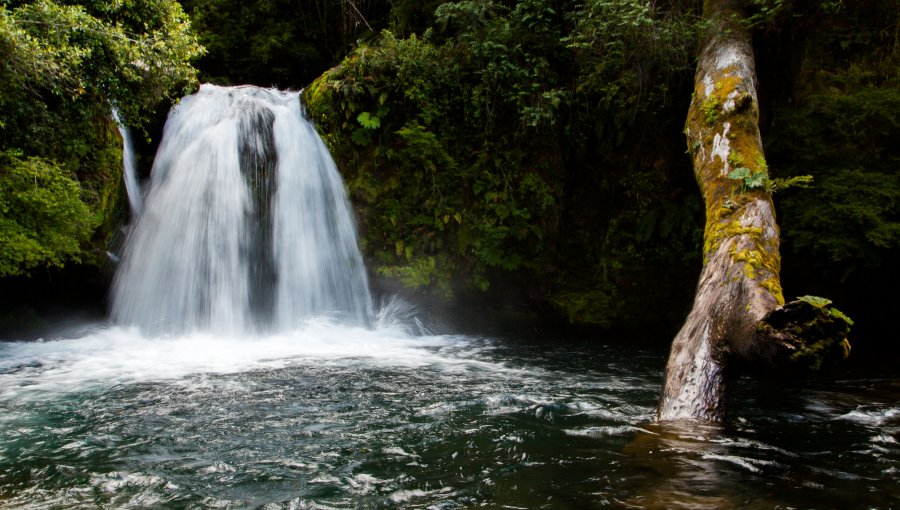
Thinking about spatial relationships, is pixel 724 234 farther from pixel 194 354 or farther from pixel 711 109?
pixel 194 354

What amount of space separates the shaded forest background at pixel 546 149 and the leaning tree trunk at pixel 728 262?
163 centimetres

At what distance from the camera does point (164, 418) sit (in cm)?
507

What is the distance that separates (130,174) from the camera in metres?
10.5

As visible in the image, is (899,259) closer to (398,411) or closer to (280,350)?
(398,411)

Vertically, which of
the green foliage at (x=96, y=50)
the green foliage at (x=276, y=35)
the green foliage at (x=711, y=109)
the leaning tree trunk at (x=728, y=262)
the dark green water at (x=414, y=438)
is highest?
the green foliage at (x=276, y=35)

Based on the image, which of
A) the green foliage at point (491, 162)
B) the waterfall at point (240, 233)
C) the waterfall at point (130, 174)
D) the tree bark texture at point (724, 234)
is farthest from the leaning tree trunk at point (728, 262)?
the waterfall at point (130, 174)

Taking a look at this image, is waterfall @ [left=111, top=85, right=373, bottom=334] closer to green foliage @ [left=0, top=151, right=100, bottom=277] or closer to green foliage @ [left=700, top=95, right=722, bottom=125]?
green foliage @ [left=0, top=151, right=100, bottom=277]

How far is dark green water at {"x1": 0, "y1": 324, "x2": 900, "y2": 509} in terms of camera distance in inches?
135

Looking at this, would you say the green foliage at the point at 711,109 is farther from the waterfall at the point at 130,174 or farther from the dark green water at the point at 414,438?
the waterfall at the point at 130,174

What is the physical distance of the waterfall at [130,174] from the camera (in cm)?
1020

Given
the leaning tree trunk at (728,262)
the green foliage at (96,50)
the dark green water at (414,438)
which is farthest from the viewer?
the green foliage at (96,50)

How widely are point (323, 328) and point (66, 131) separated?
4.76 meters

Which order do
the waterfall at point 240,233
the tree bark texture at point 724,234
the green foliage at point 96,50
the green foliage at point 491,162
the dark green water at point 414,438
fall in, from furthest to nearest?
the green foliage at point 491,162
the waterfall at point 240,233
the green foliage at point 96,50
the tree bark texture at point 724,234
the dark green water at point 414,438

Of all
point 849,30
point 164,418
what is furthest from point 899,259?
point 164,418
